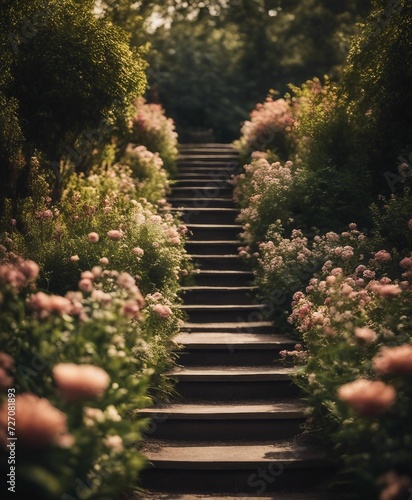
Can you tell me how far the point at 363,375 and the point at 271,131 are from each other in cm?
844

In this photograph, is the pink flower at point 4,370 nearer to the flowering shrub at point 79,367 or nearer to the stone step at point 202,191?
the flowering shrub at point 79,367

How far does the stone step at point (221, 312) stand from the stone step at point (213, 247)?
174 cm

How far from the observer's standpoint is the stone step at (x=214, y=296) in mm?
8367

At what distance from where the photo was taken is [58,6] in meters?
8.78

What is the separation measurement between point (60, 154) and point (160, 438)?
18.7ft

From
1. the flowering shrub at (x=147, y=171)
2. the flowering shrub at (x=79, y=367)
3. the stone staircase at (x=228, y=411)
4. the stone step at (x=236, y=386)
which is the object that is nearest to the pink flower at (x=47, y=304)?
the flowering shrub at (x=79, y=367)

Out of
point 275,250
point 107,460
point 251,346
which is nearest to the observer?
point 107,460

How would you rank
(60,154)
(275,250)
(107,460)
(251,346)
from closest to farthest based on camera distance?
(107,460), (251,346), (275,250), (60,154)

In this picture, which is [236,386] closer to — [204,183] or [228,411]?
[228,411]

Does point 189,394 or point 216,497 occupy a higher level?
point 189,394

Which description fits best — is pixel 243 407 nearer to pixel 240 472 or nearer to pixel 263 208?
pixel 240 472

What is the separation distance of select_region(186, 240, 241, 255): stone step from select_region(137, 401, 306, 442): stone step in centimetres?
422

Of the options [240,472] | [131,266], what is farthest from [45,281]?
[240,472]

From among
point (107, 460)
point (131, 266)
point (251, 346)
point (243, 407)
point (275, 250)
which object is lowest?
point (107, 460)
